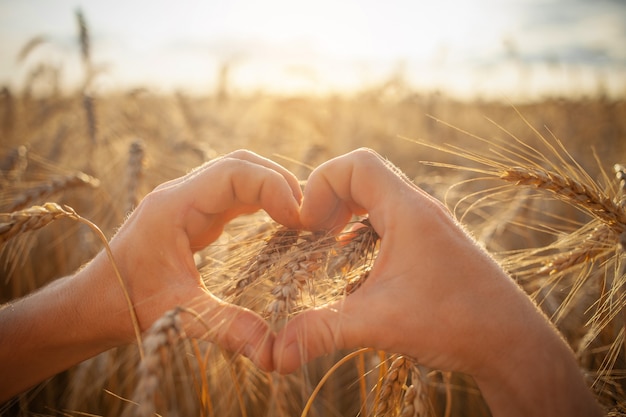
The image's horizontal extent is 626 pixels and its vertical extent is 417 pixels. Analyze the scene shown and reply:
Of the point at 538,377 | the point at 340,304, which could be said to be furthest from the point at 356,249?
the point at 538,377

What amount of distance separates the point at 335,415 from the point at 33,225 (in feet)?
5.72

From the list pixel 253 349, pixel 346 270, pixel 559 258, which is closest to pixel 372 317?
pixel 346 270

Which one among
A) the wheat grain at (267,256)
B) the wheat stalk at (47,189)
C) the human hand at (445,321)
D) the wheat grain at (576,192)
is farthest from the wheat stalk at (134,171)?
the wheat grain at (576,192)

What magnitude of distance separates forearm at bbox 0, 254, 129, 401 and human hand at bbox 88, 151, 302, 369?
1.7 inches

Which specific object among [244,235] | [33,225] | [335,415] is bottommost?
[335,415]

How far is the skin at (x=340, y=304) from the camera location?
953 mm

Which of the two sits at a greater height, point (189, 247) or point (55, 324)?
point (189, 247)

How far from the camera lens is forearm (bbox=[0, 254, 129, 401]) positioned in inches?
44.9

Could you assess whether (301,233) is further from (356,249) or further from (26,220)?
(26,220)

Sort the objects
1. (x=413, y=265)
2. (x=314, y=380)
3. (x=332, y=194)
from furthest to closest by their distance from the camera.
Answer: (x=314, y=380)
(x=332, y=194)
(x=413, y=265)

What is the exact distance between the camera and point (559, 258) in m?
1.47

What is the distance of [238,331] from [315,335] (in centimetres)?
19

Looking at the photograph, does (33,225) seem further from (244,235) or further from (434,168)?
(434,168)

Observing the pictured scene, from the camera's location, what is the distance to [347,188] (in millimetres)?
1162
